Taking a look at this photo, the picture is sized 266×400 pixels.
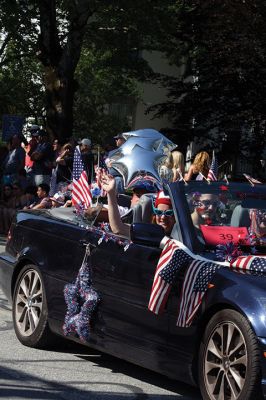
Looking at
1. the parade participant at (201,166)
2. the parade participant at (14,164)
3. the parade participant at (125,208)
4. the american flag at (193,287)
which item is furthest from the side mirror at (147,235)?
the parade participant at (14,164)

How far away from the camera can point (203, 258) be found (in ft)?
19.8

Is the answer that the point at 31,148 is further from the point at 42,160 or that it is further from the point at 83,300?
the point at 83,300

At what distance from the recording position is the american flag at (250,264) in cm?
576

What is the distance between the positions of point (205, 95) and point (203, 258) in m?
21.0

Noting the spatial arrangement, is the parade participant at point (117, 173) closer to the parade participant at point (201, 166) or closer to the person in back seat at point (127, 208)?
the parade participant at point (201, 166)

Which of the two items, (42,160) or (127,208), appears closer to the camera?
(127,208)

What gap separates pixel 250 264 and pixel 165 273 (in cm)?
59

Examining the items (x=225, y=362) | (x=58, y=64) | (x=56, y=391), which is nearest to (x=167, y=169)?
(x=56, y=391)

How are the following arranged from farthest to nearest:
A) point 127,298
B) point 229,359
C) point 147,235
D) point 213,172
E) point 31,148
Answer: point 31,148, point 213,172, point 127,298, point 147,235, point 229,359

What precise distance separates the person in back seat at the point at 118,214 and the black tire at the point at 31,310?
100cm

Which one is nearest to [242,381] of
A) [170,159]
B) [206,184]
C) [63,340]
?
[206,184]

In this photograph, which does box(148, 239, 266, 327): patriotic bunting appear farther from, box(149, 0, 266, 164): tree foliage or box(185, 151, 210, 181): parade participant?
box(149, 0, 266, 164): tree foliage

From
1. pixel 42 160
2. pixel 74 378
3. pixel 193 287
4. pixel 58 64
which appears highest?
pixel 58 64

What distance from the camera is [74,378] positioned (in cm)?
675
